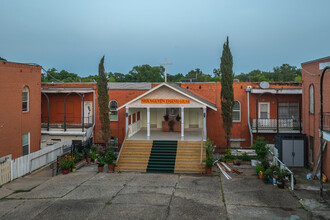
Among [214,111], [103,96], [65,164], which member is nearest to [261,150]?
[214,111]

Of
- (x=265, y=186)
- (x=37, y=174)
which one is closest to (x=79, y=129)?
(x=37, y=174)

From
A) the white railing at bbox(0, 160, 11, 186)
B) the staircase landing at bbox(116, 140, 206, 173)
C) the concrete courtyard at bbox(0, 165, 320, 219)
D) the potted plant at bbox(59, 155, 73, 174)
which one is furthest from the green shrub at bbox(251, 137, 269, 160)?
the white railing at bbox(0, 160, 11, 186)

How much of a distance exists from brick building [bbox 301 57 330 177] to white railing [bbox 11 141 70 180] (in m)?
16.6

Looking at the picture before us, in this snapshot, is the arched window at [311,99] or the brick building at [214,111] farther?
the brick building at [214,111]

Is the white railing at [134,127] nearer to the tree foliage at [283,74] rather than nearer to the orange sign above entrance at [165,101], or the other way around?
the orange sign above entrance at [165,101]

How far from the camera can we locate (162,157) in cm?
1852

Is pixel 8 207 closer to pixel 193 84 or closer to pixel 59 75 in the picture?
pixel 193 84

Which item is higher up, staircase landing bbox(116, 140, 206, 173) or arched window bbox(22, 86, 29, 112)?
arched window bbox(22, 86, 29, 112)

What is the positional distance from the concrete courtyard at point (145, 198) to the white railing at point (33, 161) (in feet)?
1.62

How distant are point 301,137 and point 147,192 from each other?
10955 mm

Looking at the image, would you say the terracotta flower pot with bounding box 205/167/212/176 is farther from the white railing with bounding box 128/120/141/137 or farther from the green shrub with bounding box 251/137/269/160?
the white railing with bounding box 128/120/141/137

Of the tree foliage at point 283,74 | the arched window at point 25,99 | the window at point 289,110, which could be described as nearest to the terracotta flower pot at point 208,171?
the window at point 289,110

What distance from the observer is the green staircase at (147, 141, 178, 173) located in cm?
1744

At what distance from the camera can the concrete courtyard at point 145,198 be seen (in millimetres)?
10969
